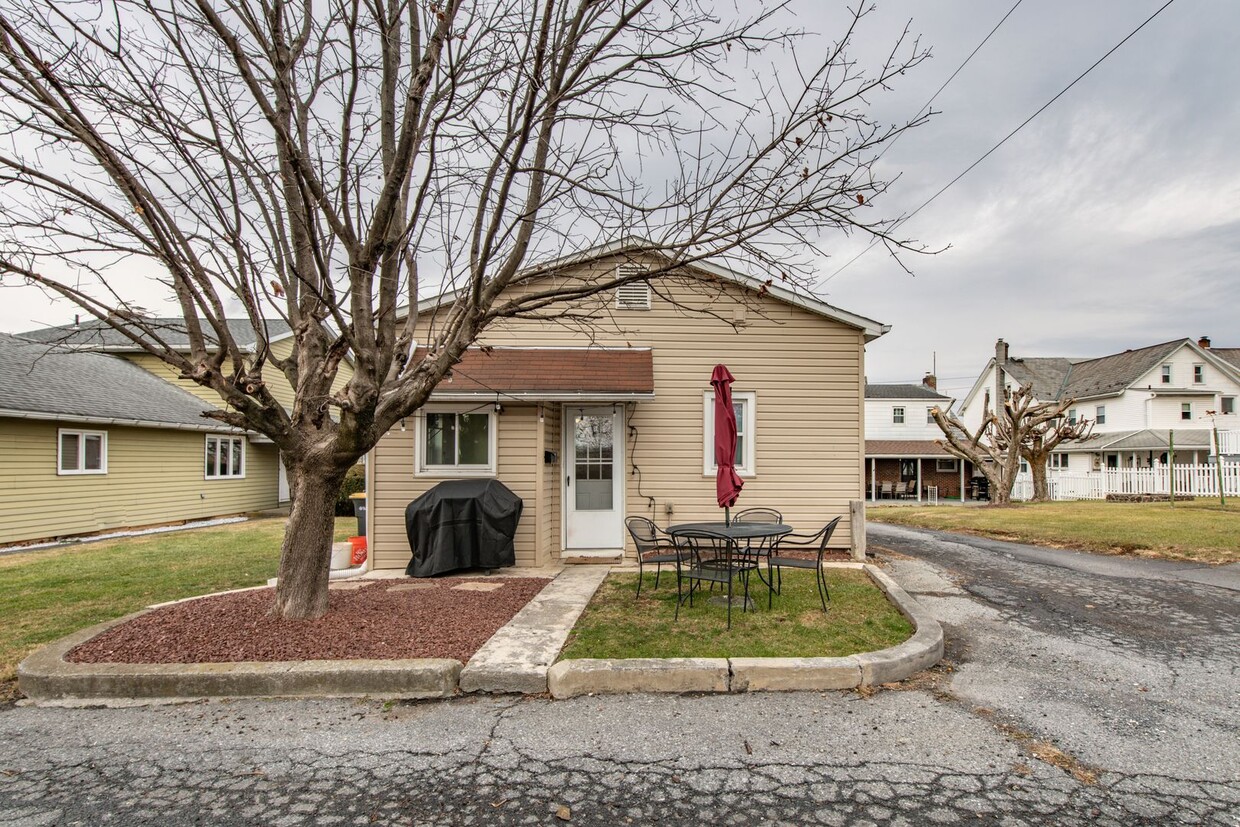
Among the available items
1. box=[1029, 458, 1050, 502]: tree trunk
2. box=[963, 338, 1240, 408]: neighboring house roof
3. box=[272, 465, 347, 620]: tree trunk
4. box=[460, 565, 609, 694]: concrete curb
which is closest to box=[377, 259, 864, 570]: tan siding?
box=[460, 565, 609, 694]: concrete curb

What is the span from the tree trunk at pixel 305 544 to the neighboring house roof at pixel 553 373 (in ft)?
9.61

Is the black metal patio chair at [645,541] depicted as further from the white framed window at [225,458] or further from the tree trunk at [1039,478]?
the tree trunk at [1039,478]

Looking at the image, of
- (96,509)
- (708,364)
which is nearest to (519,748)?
(708,364)

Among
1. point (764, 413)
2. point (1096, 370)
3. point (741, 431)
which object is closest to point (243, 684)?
point (741, 431)

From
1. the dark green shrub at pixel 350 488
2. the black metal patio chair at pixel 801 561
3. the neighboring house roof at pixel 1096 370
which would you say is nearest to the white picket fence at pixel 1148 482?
the neighboring house roof at pixel 1096 370

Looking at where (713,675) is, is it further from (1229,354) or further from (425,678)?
(1229,354)

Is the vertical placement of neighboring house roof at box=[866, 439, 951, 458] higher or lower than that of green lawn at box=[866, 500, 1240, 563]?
higher

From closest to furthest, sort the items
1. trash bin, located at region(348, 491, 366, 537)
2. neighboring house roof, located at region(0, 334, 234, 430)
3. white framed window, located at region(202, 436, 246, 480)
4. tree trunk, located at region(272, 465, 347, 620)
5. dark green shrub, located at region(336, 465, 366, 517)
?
tree trunk, located at region(272, 465, 347, 620) < trash bin, located at region(348, 491, 366, 537) < neighboring house roof, located at region(0, 334, 234, 430) < dark green shrub, located at region(336, 465, 366, 517) < white framed window, located at region(202, 436, 246, 480)

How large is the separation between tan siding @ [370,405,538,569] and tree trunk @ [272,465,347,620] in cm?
323

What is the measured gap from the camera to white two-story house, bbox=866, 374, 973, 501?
36094 mm

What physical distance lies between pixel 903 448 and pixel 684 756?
35.2m

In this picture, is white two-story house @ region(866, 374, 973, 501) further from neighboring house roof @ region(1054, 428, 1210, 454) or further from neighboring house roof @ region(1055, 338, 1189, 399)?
neighboring house roof @ region(1055, 338, 1189, 399)

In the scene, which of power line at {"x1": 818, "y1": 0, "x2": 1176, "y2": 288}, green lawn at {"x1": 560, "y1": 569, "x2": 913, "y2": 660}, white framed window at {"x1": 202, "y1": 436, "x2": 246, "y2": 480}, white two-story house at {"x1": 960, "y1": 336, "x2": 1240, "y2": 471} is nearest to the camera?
green lawn at {"x1": 560, "y1": 569, "x2": 913, "y2": 660}

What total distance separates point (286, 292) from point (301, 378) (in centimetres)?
89
